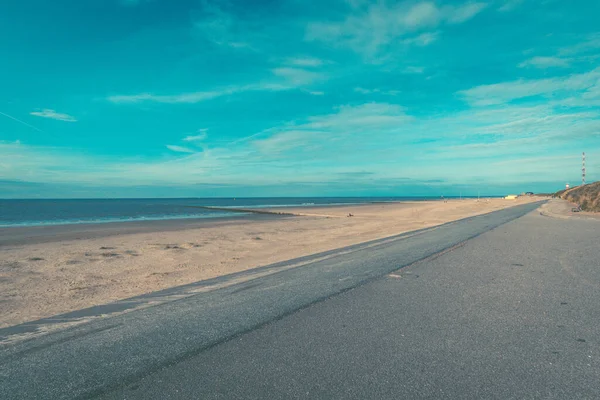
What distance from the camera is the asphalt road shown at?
3156 mm

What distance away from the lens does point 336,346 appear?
4.01 meters

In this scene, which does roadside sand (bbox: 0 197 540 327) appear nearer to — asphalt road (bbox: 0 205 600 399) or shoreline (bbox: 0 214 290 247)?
asphalt road (bbox: 0 205 600 399)

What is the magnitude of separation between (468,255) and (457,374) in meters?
7.95

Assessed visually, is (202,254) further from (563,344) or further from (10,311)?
(563,344)

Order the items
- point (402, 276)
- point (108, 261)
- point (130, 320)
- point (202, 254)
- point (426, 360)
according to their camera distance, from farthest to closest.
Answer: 1. point (202, 254)
2. point (108, 261)
3. point (402, 276)
4. point (130, 320)
5. point (426, 360)

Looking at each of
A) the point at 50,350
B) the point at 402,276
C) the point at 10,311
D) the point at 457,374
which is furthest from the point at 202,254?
the point at 457,374

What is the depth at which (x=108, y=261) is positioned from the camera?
1143 centimetres

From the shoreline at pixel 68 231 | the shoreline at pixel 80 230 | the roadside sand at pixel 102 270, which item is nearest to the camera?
the roadside sand at pixel 102 270

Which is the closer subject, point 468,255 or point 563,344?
point 563,344

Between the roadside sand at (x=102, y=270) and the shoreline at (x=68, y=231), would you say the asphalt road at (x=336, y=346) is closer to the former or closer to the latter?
the roadside sand at (x=102, y=270)

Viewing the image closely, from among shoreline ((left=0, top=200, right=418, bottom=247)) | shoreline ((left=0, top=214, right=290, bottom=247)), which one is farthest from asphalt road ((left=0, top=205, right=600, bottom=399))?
shoreline ((left=0, top=200, right=418, bottom=247))

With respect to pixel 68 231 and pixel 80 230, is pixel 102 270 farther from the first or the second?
pixel 80 230

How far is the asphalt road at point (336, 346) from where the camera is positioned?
316cm

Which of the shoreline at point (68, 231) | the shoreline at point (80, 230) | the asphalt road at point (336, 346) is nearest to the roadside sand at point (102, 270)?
the asphalt road at point (336, 346)
